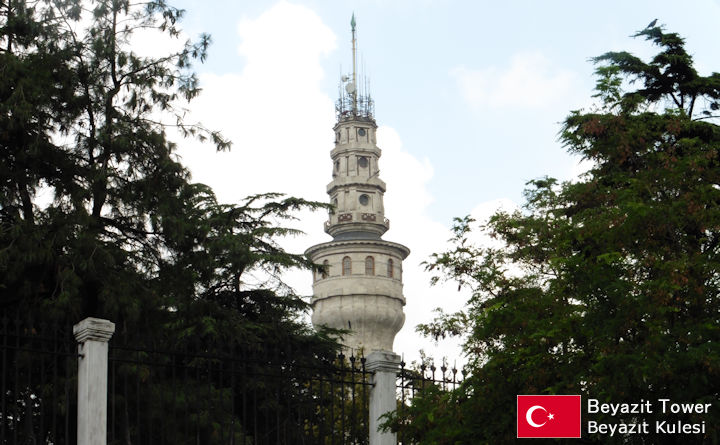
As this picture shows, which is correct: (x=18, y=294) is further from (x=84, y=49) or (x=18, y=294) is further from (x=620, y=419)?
(x=620, y=419)

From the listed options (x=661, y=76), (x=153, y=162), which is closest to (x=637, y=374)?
(x=153, y=162)

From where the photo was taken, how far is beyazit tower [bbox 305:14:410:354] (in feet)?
232

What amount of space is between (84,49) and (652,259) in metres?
12.9

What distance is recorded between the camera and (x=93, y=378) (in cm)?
1199

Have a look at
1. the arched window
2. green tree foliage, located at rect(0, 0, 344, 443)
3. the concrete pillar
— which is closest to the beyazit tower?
the arched window

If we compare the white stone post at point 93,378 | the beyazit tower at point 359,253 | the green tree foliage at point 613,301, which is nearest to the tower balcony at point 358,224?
the beyazit tower at point 359,253

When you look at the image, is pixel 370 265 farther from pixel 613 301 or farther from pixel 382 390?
pixel 613 301

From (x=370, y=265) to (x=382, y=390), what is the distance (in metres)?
57.2

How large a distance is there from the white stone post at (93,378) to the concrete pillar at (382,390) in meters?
3.91

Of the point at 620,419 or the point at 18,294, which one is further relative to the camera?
the point at 18,294

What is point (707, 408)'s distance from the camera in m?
11.1

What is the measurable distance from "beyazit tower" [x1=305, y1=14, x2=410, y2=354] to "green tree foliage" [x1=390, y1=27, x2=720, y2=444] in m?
56.2

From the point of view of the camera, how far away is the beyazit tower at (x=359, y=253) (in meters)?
70.8

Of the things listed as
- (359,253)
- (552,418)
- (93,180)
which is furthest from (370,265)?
(552,418)
